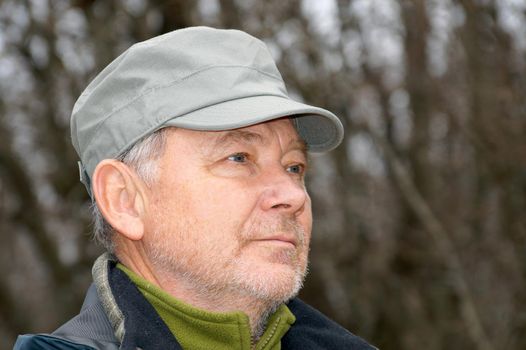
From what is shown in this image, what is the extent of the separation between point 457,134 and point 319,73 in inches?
79.7

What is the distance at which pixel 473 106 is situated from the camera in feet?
30.2

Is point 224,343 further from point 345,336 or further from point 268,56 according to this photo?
point 268,56

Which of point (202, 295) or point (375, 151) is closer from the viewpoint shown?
point (202, 295)

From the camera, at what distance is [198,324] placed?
2.43 metres

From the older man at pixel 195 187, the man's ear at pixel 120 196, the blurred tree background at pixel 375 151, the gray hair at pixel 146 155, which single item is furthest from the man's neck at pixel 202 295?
the blurred tree background at pixel 375 151

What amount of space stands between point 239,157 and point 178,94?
0.26 meters

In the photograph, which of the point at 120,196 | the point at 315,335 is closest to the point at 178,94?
the point at 120,196

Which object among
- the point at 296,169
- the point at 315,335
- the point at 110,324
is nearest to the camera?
the point at 110,324

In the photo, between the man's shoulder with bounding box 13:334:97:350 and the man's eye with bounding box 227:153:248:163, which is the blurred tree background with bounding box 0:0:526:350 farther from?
the man's shoulder with bounding box 13:334:97:350

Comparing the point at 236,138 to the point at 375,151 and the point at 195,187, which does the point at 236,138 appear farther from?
the point at 375,151

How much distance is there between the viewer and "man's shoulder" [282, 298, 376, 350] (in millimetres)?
2814

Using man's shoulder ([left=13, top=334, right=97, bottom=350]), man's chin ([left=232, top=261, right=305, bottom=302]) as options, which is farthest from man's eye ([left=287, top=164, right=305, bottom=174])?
man's shoulder ([left=13, top=334, right=97, bottom=350])

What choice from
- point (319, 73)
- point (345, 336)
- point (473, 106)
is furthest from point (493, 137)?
point (345, 336)

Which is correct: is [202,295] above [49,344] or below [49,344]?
below
